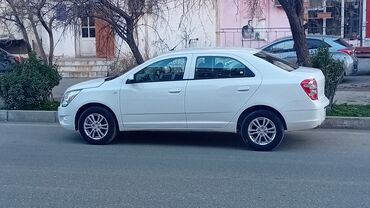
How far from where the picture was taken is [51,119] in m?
12.3

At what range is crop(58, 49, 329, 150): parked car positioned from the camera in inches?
357

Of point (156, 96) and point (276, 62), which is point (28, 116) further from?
point (276, 62)

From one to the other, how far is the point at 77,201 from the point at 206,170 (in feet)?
6.60

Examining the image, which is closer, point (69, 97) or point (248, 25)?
point (69, 97)

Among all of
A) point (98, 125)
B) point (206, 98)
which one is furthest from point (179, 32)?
point (206, 98)

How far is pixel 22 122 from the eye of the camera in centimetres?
1248

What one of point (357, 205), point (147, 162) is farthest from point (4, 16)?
point (357, 205)

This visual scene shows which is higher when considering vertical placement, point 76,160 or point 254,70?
point 254,70

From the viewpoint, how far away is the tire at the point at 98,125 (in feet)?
32.1

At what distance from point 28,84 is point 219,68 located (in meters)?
5.17

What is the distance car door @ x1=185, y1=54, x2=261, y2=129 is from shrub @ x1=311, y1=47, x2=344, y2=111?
2832 mm

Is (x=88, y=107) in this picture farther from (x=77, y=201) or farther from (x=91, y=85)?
(x=77, y=201)

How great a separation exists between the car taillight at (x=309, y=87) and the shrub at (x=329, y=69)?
8.09ft

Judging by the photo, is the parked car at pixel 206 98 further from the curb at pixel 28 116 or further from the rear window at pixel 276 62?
the curb at pixel 28 116
